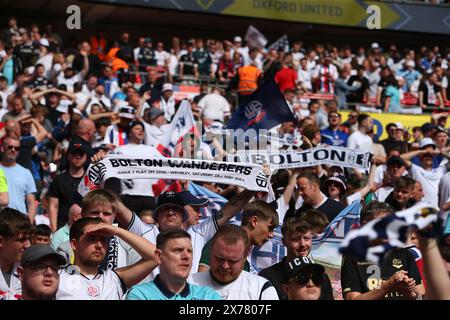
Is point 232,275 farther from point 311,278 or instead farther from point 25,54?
point 25,54

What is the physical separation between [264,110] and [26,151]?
310 cm

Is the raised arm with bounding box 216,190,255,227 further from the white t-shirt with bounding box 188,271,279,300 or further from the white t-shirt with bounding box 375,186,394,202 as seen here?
the white t-shirt with bounding box 375,186,394,202

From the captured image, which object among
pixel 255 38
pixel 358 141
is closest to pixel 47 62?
pixel 255 38

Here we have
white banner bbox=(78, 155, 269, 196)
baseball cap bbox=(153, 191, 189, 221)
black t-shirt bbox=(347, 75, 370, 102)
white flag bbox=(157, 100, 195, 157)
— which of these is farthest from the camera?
black t-shirt bbox=(347, 75, 370, 102)

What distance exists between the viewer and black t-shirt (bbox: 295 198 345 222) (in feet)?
31.3

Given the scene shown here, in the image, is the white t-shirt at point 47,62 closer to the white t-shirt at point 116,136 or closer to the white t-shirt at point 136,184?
the white t-shirt at point 116,136

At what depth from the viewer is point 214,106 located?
58.0ft

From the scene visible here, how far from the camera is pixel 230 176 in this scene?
27.2 ft

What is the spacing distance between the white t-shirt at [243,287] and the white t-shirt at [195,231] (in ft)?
5.04

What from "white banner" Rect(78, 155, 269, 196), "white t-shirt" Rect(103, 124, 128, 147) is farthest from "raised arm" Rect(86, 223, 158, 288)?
"white t-shirt" Rect(103, 124, 128, 147)

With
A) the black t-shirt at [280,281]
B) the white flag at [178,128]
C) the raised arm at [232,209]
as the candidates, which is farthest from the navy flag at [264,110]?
the black t-shirt at [280,281]

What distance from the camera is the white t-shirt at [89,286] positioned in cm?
591

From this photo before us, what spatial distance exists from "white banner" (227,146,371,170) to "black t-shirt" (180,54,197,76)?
1194 centimetres

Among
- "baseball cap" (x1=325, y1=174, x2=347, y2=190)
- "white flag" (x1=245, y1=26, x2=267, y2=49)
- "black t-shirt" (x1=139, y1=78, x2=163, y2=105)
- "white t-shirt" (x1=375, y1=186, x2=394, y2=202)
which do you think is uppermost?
"white flag" (x1=245, y1=26, x2=267, y2=49)
